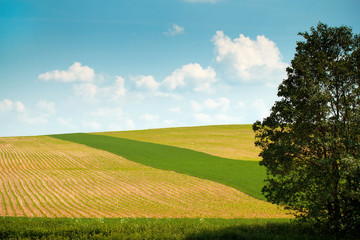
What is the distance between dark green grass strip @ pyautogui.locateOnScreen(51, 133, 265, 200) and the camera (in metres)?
37.4

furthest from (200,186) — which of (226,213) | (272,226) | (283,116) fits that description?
(283,116)

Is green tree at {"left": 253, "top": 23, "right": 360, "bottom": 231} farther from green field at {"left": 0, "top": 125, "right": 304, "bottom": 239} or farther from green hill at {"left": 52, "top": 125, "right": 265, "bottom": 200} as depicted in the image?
green hill at {"left": 52, "top": 125, "right": 265, "bottom": 200}

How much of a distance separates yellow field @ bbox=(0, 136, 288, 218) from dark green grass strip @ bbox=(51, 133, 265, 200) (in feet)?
6.95

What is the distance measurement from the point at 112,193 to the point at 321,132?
23.3 meters

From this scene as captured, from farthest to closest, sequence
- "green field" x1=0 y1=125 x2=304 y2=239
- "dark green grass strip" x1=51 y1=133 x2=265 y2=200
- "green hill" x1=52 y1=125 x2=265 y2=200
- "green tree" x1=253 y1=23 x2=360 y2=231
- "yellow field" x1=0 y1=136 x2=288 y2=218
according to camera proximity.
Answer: "green hill" x1=52 y1=125 x2=265 y2=200 → "dark green grass strip" x1=51 y1=133 x2=265 y2=200 → "yellow field" x1=0 y1=136 x2=288 y2=218 → "green field" x1=0 y1=125 x2=304 y2=239 → "green tree" x1=253 y1=23 x2=360 y2=231

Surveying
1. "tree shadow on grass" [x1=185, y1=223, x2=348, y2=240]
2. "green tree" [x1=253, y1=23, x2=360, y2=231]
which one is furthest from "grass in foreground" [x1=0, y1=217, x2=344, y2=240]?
"green tree" [x1=253, y1=23, x2=360, y2=231]

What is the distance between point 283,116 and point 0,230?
552 inches

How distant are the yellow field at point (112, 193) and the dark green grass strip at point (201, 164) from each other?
2.12 metres

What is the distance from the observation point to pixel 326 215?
45.3 feet

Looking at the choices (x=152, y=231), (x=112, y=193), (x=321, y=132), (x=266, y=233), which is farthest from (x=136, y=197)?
(x=321, y=132)

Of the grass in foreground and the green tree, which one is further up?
the green tree

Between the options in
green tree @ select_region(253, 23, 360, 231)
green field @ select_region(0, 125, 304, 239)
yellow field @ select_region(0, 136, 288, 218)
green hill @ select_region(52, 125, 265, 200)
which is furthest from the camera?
green hill @ select_region(52, 125, 265, 200)

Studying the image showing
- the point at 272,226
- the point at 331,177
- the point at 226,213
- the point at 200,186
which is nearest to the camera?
the point at 331,177

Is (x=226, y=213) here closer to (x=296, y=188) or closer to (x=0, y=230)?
(x=296, y=188)
